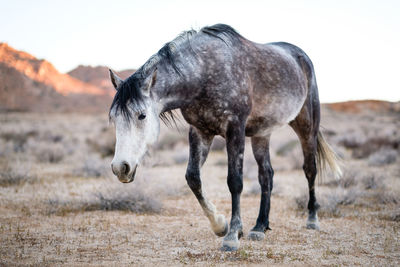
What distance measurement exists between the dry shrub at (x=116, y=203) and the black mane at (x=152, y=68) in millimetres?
2673

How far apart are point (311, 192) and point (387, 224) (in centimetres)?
125

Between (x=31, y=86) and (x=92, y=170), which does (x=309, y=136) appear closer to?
(x=92, y=170)

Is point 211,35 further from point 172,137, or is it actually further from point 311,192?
point 172,137

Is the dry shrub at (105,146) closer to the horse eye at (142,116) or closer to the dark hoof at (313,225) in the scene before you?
the dark hoof at (313,225)

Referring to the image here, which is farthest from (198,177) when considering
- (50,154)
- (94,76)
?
(94,76)

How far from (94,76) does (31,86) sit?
48.9m

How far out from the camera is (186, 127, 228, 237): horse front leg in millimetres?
4613

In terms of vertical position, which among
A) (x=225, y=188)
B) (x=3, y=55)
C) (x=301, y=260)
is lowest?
(x=225, y=188)

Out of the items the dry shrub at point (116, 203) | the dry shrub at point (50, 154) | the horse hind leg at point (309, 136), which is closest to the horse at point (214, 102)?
the horse hind leg at point (309, 136)

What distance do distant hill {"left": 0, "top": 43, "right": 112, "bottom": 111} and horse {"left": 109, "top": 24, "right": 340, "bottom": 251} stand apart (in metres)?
1.45

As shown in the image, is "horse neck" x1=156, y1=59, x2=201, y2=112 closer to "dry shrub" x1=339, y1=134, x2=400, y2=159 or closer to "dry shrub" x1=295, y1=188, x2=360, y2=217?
"dry shrub" x1=295, y1=188, x2=360, y2=217

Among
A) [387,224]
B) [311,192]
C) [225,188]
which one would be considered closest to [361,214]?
[387,224]

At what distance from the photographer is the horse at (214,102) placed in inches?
144

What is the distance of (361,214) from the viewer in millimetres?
6809
